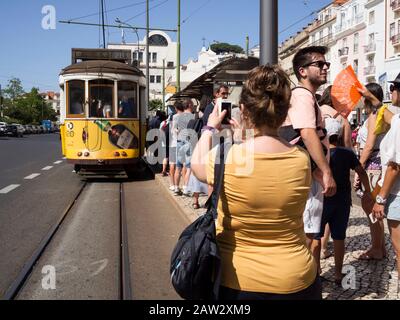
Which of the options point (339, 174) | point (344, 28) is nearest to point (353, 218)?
point (339, 174)

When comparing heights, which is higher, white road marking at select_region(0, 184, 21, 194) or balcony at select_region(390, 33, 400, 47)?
balcony at select_region(390, 33, 400, 47)

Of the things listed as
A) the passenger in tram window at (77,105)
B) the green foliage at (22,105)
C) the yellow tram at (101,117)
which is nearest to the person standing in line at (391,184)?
the yellow tram at (101,117)

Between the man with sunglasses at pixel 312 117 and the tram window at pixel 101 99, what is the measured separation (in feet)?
30.5

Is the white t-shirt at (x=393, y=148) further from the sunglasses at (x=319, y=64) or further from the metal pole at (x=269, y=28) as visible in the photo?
the metal pole at (x=269, y=28)

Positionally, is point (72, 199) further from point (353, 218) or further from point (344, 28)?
point (344, 28)

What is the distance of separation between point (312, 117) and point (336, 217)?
146 cm

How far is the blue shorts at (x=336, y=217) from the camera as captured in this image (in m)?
4.61

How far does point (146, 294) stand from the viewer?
15.1ft

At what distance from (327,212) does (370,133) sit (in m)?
1.20

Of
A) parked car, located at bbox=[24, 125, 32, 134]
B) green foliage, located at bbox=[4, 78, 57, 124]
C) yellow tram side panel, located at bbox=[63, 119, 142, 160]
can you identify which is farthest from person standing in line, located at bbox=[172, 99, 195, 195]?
green foliage, located at bbox=[4, 78, 57, 124]

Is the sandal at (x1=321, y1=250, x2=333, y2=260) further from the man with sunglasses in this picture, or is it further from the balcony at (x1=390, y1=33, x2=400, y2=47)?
the balcony at (x1=390, y1=33, x2=400, y2=47)

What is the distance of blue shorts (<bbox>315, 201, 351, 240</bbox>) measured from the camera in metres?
4.61

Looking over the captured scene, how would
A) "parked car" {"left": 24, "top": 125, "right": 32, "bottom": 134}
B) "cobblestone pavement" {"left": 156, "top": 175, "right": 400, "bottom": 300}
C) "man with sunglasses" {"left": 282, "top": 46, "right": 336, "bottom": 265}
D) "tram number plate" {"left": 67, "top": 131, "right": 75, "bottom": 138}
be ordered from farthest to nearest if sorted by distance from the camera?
"parked car" {"left": 24, "top": 125, "right": 32, "bottom": 134}
"tram number plate" {"left": 67, "top": 131, "right": 75, "bottom": 138}
"cobblestone pavement" {"left": 156, "top": 175, "right": 400, "bottom": 300}
"man with sunglasses" {"left": 282, "top": 46, "right": 336, "bottom": 265}
